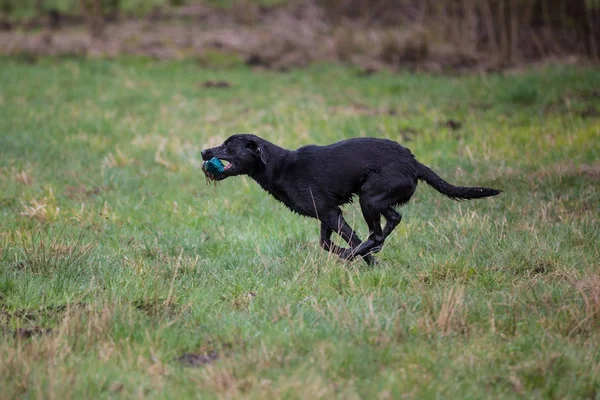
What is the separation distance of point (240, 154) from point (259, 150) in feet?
0.61

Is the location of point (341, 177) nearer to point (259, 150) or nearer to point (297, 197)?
point (297, 197)

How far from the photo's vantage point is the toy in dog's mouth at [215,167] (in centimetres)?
634

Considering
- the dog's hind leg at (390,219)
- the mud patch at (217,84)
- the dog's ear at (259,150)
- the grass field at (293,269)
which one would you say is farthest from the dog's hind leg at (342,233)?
the mud patch at (217,84)

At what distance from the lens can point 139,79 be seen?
16.7 m

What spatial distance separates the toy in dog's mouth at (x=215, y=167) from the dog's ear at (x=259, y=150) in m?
0.23

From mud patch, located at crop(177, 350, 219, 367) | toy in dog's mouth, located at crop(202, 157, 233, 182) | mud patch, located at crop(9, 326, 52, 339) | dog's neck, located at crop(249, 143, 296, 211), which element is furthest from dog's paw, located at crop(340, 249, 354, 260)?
mud patch, located at crop(9, 326, 52, 339)

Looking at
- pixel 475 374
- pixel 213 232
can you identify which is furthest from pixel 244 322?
pixel 213 232

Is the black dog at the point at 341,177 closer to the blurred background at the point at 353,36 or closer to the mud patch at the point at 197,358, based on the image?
the mud patch at the point at 197,358

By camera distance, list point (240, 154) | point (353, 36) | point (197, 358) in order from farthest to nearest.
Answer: point (353, 36) < point (240, 154) < point (197, 358)

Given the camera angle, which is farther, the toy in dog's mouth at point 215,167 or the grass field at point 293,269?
the toy in dog's mouth at point 215,167

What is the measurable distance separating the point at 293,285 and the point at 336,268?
0.43 metres

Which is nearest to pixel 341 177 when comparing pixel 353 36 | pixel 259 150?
pixel 259 150

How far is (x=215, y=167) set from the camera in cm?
636

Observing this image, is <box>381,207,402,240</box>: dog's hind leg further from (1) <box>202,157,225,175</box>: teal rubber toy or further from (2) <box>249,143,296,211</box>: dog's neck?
(1) <box>202,157,225,175</box>: teal rubber toy
